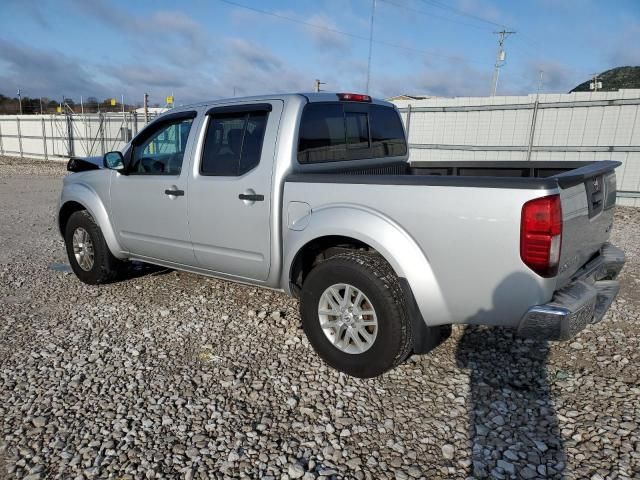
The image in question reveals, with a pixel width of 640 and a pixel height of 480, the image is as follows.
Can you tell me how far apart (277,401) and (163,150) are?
2.54 meters

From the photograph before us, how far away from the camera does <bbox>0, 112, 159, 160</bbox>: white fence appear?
20.2 m

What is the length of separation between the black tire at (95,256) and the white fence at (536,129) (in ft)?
31.8

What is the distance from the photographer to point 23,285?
5094 millimetres

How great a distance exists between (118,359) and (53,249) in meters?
4.10

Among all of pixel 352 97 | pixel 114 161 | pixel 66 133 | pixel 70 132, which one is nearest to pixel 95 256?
pixel 114 161

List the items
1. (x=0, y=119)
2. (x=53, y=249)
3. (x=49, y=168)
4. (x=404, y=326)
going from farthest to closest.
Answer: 1. (x=0, y=119)
2. (x=49, y=168)
3. (x=53, y=249)
4. (x=404, y=326)

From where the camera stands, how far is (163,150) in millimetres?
4301

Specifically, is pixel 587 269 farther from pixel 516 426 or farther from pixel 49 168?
pixel 49 168

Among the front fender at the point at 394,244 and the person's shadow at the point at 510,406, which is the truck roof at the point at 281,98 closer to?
the front fender at the point at 394,244

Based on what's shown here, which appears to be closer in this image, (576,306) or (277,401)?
(576,306)

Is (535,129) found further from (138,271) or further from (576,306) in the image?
(576,306)

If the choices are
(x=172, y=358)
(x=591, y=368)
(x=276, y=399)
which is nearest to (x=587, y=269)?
(x=591, y=368)

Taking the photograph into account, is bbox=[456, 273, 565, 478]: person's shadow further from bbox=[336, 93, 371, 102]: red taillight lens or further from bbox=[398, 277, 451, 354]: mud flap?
bbox=[336, 93, 371, 102]: red taillight lens

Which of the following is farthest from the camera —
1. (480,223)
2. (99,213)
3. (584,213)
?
(99,213)
